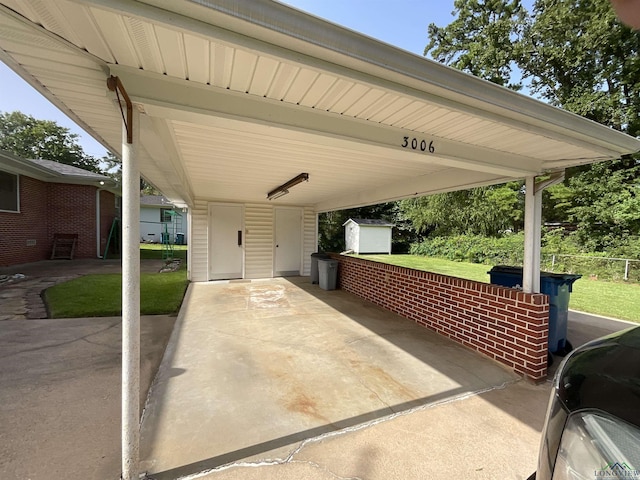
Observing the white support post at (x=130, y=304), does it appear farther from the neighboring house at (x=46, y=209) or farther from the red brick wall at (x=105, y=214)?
the red brick wall at (x=105, y=214)

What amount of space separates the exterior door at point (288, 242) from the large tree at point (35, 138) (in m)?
30.3

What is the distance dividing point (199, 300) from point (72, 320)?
2149 millimetres

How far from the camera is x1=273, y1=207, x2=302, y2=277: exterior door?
9.57 meters

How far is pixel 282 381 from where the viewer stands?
297cm

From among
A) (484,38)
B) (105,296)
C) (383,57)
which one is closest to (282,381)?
(383,57)

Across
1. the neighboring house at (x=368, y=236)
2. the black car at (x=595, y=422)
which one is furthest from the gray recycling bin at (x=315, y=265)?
the neighboring house at (x=368, y=236)

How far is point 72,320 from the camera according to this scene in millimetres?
4664

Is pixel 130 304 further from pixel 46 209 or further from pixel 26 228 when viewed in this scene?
pixel 46 209

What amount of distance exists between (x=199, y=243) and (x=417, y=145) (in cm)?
755

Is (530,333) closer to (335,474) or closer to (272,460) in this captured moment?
(335,474)

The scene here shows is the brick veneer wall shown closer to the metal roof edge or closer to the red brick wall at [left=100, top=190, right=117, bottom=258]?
the metal roof edge

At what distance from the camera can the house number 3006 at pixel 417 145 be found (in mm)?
2487

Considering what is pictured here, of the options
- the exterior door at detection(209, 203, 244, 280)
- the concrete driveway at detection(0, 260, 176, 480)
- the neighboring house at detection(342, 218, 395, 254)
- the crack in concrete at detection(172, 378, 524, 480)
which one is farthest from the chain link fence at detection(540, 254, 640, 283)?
the concrete driveway at detection(0, 260, 176, 480)

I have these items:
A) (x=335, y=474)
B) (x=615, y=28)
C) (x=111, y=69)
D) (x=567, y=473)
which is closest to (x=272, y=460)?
(x=335, y=474)
